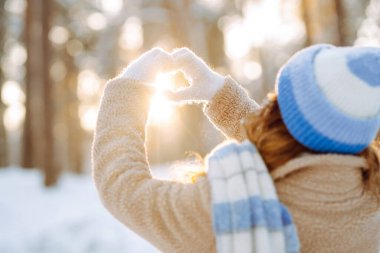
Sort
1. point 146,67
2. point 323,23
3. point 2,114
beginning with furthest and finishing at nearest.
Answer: point 2,114 → point 323,23 → point 146,67

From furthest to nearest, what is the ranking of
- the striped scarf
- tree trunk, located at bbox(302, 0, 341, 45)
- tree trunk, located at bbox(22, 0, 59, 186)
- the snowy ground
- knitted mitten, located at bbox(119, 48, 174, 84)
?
tree trunk, located at bbox(22, 0, 59, 186), the snowy ground, tree trunk, located at bbox(302, 0, 341, 45), knitted mitten, located at bbox(119, 48, 174, 84), the striped scarf

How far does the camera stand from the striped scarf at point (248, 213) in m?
1.18

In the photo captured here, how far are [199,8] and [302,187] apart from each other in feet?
62.9

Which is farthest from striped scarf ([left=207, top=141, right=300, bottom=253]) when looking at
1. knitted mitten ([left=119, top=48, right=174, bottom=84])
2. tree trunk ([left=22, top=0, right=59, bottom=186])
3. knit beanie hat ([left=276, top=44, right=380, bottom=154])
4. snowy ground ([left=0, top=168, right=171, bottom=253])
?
tree trunk ([left=22, top=0, right=59, bottom=186])

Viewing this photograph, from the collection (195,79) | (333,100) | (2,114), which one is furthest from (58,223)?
(2,114)

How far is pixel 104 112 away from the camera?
1.42 metres

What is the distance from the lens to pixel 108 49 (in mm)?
22125

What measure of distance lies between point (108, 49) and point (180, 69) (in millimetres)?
21076

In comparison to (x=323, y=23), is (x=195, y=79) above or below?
above

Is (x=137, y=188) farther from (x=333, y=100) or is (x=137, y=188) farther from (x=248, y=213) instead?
(x=333, y=100)

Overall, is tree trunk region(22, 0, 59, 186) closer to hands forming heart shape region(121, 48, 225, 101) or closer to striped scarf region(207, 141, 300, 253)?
hands forming heart shape region(121, 48, 225, 101)

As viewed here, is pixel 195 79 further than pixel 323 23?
No

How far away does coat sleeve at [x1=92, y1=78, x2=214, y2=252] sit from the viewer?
1.23 m

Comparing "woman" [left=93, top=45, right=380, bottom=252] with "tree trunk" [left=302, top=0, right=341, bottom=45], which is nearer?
"woman" [left=93, top=45, right=380, bottom=252]
